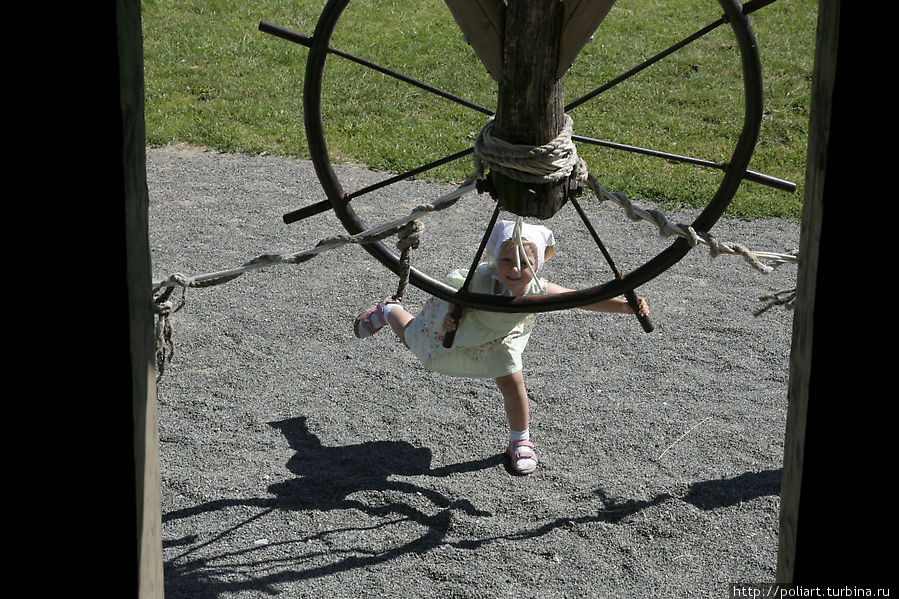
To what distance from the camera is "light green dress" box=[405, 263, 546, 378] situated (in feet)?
10.2

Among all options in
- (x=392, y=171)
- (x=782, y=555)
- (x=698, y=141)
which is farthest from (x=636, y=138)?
(x=782, y=555)

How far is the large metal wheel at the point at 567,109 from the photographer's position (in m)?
1.90

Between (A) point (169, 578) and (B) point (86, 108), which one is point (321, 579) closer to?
(A) point (169, 578)

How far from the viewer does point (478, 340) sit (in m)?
3.11

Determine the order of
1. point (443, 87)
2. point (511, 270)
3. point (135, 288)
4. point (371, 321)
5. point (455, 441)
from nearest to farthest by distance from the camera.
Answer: point (135, 288) → point (511, 270) → point (455, 441) → point (371, 321) → point (443, 87)

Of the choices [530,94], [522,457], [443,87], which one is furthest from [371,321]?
[443,87]

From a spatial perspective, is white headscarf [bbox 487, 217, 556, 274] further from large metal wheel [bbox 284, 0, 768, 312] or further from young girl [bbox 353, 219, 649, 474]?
large metal wheel [bbox 284, 0, 768, 312]

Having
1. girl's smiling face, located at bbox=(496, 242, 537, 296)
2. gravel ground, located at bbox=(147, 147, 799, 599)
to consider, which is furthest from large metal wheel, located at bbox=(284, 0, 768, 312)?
gravel ground, located at bbox=(147, 147, 799, 599)

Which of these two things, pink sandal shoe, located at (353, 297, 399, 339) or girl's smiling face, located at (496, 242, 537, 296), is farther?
pink sandal shoe, located at (353, 297, 399, 339)

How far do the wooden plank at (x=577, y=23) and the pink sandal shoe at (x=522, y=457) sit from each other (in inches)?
58.6

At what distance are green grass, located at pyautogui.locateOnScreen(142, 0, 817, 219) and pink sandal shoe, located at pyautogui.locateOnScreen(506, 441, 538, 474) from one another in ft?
7.74

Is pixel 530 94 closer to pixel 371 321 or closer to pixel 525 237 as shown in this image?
pixel 525 237

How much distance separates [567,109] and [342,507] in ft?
4.66

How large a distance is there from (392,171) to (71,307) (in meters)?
4.29
